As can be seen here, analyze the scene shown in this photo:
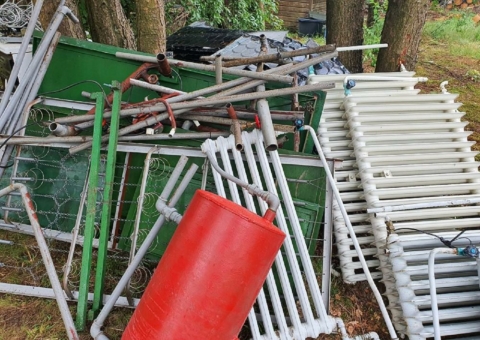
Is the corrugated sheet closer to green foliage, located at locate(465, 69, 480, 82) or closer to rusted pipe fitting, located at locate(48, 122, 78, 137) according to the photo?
green foliage, located at locate(465, 69, 480, 82)

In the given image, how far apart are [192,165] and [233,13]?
576cm

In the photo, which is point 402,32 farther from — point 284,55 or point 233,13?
point 233,13

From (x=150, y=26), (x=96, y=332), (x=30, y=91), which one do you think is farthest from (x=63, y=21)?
(x=96, y=332)

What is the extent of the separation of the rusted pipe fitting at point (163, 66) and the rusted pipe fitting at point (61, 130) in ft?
2.26

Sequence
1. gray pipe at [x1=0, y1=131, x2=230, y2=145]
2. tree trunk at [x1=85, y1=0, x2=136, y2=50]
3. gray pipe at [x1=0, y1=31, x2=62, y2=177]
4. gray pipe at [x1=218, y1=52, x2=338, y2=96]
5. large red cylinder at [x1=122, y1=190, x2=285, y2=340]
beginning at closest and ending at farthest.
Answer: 1. large red cylinder at [x1=122, y1=190, x2=285, y2=340]
2. gray pipe at [x1=0, y1=131, x2=230, y2=145]
3. gray pipe at [x1=218, y1=52, x2=338, y2=96]
4. gray pipe at [x1=0, y1=31, x2=62, y2=177]
5. tree trunk at [x1=85, y1=0, x2=136, y2=50]

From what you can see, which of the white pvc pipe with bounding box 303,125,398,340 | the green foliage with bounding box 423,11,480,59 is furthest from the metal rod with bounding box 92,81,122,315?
the green foliage with bounding box 423,11,480,59

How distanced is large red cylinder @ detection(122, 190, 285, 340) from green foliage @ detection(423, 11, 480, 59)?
682 cm

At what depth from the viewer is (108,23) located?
3.61 metres

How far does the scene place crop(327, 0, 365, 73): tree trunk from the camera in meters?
4.18

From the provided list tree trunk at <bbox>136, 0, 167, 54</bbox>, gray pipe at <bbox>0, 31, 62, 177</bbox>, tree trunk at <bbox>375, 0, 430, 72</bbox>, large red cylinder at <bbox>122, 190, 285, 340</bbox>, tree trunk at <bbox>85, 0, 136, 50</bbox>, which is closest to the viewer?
large red cylinder at <bbox>122, 190, 285, 340</bbox>

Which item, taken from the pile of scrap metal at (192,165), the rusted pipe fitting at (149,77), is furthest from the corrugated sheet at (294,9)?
the rusted pipe fitting at (149,77)

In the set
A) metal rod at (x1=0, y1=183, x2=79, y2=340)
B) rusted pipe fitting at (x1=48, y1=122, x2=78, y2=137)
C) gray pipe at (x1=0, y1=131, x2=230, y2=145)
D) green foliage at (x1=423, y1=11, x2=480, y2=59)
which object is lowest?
metal rod at (x1=0, y1=183, x2=79, y2=340)

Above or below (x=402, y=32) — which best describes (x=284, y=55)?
below

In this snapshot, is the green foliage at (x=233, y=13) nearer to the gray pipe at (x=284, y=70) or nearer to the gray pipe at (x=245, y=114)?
the gray pipe at (x=284, y=70)
